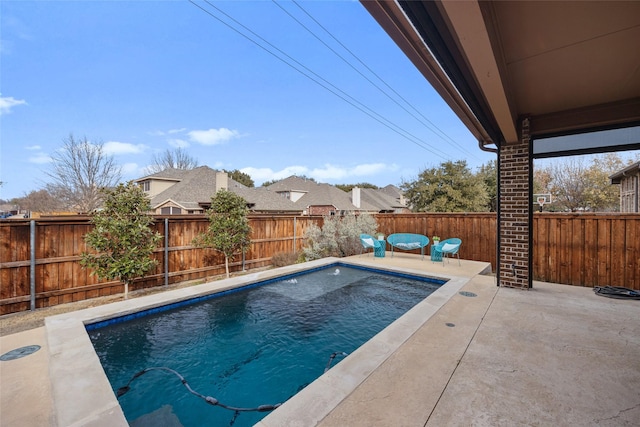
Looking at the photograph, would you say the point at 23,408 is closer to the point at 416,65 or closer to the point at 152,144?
the point at 416,65

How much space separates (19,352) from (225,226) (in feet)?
14.7

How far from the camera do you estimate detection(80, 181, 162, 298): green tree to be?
5.29 m

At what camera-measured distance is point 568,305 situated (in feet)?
13.7

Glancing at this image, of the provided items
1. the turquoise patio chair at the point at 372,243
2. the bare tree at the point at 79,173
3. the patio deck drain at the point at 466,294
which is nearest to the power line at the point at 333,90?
the turquoise patio chair at the point at 372,243

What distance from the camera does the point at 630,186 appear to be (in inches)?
434

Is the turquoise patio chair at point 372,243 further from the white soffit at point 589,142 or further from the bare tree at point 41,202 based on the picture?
the bare tree at point 41,202

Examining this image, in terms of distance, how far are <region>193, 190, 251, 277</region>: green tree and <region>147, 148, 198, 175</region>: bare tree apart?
2409 centimetres

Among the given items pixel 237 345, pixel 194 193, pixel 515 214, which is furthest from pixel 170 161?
pixel 515 214

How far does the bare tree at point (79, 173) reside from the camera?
16.0 metres

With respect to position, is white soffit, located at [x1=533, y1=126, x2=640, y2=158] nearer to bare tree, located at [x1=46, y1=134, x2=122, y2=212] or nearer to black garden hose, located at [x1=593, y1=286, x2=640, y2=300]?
black garden hose, located at [x1=593, y1=286, x2=640, y2=300]

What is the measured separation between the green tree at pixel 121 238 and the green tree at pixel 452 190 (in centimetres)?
1608

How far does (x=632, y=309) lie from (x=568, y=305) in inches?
31.1

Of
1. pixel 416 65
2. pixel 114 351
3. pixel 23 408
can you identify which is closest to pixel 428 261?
pixel 416 65

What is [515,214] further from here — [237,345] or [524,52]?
[237,345]
